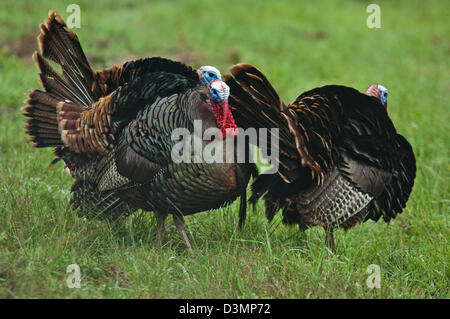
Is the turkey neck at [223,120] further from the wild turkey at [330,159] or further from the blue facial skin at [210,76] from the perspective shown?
the wild turkey at [330,159]

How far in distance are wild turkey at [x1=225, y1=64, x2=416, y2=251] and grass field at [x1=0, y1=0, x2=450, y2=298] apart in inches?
9.7

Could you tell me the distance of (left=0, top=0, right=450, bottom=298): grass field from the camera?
3096 millimetres

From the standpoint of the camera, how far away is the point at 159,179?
335 centimetres

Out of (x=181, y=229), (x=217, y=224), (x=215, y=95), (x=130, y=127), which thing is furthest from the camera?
(x=217, y=224)

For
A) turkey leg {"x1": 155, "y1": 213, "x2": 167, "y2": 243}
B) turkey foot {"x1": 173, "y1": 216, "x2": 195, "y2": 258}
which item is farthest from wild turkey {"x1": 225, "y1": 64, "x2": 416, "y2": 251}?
turkey leg {"x1": 155, "y1": 213, "x2": 167, "y2": 243}

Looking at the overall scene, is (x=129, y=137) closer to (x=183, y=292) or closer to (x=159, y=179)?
(x=159, y=179)

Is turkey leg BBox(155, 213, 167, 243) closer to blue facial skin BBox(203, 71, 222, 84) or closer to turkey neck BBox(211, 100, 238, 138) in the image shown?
turkey neck BBox(211, 100, 238, 138)

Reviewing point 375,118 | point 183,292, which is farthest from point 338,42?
point 183,292

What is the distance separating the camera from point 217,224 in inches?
153

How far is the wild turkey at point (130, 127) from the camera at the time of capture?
10.7 ft

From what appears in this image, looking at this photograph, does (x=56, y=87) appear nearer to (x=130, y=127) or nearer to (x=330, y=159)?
(x=130, y=127)

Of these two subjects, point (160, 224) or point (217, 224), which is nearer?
point (160, 224)

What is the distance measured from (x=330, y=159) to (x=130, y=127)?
1363 millimetres

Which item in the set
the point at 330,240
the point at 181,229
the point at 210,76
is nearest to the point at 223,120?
the point at 210,76
